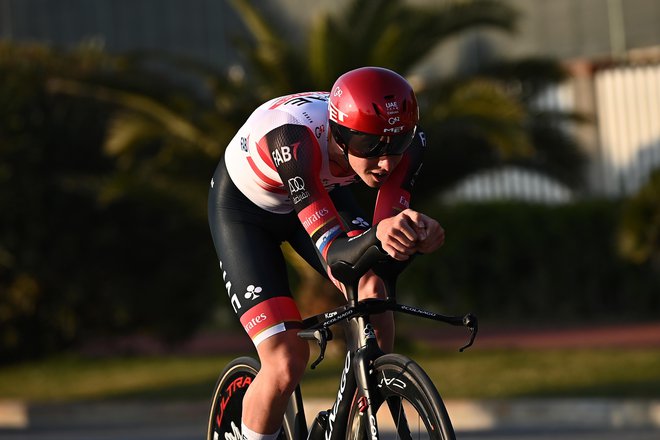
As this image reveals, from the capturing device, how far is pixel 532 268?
66.5 feet

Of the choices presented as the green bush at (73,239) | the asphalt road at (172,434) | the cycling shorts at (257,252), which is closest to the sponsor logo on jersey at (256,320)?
the cycling shorts at (257,252)

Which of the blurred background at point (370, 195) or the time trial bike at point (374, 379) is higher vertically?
the blurred background at point (370, 195)

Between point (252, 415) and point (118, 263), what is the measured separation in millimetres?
12479

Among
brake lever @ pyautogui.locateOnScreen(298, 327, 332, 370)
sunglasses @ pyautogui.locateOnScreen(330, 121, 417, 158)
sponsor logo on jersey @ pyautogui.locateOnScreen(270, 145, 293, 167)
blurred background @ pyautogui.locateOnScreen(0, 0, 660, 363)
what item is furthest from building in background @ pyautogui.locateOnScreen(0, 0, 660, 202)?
brake lever @ pyautogui.locateOnScreen(298, 327, 332, 370)

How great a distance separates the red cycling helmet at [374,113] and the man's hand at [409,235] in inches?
20.0

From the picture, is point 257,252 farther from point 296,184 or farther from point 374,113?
point 374,113

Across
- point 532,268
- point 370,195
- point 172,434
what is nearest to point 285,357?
point 172,434

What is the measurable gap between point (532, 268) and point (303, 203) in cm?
1551

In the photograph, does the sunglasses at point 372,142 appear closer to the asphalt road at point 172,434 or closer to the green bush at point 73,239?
the asphalt road at point 172,434

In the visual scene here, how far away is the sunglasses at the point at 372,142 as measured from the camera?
5.01 m

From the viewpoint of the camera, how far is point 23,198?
16.9m

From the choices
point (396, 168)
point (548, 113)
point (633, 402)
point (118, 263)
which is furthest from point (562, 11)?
point (396, 168)

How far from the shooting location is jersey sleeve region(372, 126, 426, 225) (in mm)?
5332

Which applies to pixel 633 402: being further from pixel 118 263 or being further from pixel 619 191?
pixel 619 191
